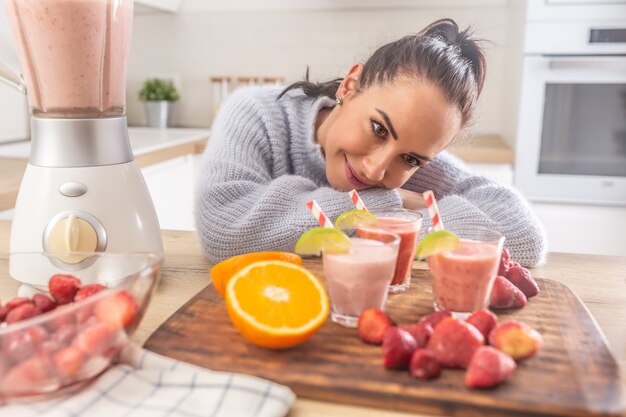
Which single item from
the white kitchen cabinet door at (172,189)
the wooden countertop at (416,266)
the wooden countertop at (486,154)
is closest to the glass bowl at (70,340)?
the wooden countertop at (416,266)

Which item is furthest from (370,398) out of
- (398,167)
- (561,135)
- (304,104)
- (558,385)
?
(561,135)

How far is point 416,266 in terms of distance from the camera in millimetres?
999

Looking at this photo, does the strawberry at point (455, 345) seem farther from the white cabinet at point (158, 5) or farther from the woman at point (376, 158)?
the white cabinet at point (158, 5)

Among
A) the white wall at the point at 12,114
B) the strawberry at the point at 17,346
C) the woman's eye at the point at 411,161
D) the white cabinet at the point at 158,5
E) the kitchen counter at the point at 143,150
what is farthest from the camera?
the white cabinet at the point at 158,5

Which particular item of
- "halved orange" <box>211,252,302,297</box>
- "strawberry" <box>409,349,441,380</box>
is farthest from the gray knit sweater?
"strawberry" <box>409,349,441,380</box>

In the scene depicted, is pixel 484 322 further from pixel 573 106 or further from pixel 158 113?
pixel 158 113

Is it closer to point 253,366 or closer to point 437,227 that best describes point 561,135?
point 437,227

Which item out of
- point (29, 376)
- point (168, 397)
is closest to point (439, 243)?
point (168, 397)

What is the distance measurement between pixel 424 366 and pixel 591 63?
6.35 feet

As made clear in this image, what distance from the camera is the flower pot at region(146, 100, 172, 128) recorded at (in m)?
2.85

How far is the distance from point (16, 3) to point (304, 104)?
79 centimetres

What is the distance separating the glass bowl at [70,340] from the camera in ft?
1.72

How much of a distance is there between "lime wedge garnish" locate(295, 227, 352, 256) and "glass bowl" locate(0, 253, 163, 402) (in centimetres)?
17

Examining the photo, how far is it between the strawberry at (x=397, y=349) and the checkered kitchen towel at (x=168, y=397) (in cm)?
10
